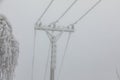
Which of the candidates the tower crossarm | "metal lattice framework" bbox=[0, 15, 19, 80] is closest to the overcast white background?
the tower crossarm

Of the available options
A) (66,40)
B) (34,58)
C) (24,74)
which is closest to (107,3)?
(66,40)

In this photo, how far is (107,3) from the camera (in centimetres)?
273

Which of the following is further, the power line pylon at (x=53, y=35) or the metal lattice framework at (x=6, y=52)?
the power line pylon at (x=53, y=35)

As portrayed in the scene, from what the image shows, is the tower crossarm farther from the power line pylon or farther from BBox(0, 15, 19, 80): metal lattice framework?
BBox(0, 15, 19, 80): metal lattice framework

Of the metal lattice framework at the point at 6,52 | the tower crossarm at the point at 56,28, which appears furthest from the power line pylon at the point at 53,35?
the metal lattice framework at the point at 6,52

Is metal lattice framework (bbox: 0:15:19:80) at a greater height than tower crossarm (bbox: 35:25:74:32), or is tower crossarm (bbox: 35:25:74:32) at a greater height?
tower crossarm (bbox: 35:25:74:32)

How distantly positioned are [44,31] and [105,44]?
685 millimetres

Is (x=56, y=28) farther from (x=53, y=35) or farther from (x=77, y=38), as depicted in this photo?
(x=77, y=38)

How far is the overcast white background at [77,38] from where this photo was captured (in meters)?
2.42

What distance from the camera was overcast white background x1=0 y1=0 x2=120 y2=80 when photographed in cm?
242

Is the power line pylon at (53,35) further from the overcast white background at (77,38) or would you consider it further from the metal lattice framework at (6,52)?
the metal lattice framework at (6,52)

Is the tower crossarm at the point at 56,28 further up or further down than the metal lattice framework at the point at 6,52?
further up

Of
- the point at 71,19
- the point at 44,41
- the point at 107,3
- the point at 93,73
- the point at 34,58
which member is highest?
the point at 107,3

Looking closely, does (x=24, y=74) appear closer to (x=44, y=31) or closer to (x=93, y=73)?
(x=44, y=31)
